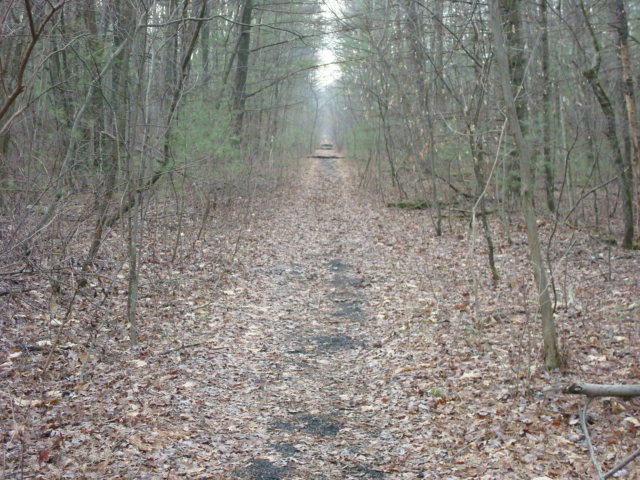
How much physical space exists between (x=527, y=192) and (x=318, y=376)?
3.23m

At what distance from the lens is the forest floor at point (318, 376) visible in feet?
15.6

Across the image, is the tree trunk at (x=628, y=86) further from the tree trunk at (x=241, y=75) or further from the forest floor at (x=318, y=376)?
the tree trunk at (x=241, y=75)

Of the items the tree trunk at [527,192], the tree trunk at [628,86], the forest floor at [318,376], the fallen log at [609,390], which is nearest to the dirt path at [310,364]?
the forest floor at [318,376]

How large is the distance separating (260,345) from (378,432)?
2730 mm

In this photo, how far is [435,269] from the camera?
36.7 feet

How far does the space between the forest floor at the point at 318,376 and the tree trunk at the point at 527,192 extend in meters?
0.21

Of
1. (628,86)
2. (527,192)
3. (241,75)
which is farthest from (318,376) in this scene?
(241,75)

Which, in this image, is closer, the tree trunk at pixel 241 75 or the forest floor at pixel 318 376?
the forest floor at pixel 318 376

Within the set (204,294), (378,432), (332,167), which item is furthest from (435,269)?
(332,167)

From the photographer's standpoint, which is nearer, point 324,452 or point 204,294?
point 324,452

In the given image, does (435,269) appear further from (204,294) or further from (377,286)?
(204,294)

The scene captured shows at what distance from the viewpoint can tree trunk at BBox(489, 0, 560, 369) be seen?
5.86 meters

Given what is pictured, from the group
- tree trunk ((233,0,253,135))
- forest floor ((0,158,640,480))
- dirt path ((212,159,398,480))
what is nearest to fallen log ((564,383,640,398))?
forest floor ((0,158,640,480))

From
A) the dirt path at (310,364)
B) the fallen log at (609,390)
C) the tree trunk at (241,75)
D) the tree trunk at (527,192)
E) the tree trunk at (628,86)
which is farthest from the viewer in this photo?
the tree trunk at (241,75)
